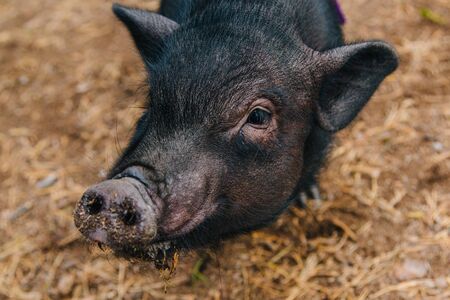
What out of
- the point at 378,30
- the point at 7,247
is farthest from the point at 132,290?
the point at 378,30

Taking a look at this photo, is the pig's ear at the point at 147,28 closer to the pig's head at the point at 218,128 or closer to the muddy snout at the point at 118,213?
the pig's head at the point at 218,128

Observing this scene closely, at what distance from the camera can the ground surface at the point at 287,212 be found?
4535 mm

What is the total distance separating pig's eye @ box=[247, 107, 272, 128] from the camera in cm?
350

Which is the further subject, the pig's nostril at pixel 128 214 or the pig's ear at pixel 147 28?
the pig's ear at pixel 147 28

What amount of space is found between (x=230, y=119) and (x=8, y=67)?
4493mm

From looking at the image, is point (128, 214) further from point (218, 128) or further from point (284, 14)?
point (284, 14)

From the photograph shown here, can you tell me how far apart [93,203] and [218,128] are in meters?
0.82

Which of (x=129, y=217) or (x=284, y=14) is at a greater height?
(x=284, y=14)

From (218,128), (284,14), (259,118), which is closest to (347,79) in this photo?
(284,14)

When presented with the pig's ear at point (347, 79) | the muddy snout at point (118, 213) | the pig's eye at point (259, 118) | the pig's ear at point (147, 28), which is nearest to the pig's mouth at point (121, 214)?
the muddy snout at point (118, 213)

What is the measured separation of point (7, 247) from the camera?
5070mm

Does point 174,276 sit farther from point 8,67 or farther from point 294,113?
point 8,67

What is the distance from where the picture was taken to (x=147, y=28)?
410cm

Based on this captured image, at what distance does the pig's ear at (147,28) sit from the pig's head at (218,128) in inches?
0.5
